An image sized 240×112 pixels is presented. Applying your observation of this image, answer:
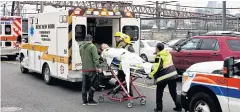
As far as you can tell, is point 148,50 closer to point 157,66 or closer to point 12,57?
point 12,57

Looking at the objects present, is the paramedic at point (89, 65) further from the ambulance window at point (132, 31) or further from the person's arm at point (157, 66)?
the ambulance window at point (132, 31)

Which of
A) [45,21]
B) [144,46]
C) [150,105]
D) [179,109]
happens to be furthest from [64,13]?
Result: [144,46]

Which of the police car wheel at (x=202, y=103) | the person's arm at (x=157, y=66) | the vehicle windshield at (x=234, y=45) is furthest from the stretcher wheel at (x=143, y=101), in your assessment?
the vehicle windshield at (x=234, y=45)

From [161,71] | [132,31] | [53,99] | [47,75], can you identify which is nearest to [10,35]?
[47,75]

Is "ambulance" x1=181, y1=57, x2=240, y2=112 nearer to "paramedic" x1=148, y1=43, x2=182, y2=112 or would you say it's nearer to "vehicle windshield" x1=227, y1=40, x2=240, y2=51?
"paramedic" x1=148, y1=43, x2=182, y2=112

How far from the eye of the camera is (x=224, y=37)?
36.3 feet

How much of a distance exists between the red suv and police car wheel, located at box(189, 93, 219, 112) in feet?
15.3

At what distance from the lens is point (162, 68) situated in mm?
7664

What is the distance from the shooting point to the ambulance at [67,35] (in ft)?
32.9

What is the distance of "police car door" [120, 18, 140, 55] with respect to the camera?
11109mm

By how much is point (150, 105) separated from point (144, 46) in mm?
11029

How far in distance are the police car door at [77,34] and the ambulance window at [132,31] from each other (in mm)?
1634

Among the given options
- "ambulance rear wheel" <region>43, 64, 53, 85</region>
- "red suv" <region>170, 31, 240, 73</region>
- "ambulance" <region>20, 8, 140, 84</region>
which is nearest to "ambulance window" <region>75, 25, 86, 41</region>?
"ambulance" <region>20, 8, 140, 84</region>

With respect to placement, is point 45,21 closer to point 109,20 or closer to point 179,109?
point 109,20
